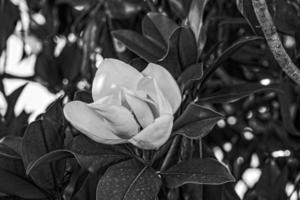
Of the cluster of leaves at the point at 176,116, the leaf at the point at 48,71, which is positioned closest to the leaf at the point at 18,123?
the cluster of leaves at the point at 176,116

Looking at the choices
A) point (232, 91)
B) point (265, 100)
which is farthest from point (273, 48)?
point (265, 100)

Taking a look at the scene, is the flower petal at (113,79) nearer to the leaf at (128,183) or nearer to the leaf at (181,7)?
the leaf at (128,183)

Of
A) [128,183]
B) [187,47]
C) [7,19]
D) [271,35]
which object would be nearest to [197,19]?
[187,47]

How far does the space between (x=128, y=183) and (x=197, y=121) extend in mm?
102

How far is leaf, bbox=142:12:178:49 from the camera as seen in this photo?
3.08 ft

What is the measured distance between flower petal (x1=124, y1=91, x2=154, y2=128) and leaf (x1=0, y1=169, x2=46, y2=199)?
0.19 m

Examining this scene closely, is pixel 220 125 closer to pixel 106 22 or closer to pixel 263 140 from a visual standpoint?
pixel 263 140

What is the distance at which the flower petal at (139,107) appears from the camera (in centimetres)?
68

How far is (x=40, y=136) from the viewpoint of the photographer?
0.78 metres

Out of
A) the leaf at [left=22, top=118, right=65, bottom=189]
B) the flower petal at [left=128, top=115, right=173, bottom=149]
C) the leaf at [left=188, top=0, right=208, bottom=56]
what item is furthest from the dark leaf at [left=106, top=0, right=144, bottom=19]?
the flower petal at [left=128, top=115, right=173, bottom=149]

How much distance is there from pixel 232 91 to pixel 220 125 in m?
0.59

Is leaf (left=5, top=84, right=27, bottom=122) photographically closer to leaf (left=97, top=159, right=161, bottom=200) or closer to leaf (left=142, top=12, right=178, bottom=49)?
leaf (left=142, top=12, right=178, bottom=49)

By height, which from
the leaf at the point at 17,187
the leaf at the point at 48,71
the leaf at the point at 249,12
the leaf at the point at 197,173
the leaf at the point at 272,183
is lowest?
the leaf at the point at 48,71

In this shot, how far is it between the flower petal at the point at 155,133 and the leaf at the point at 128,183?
4 centimetres
